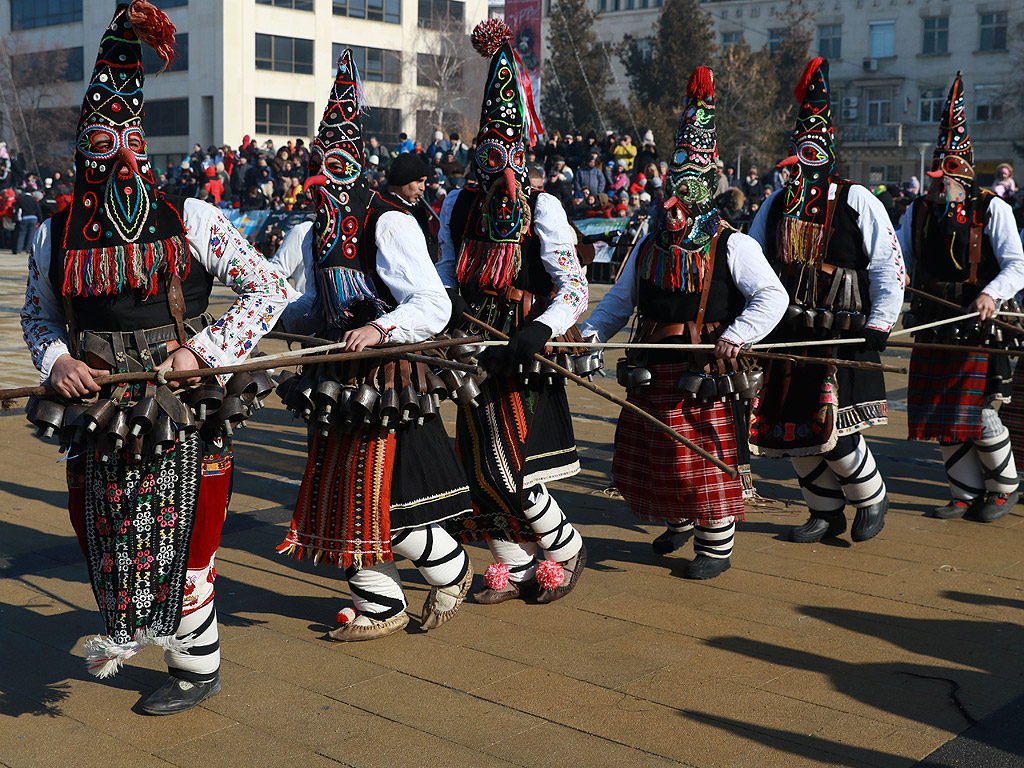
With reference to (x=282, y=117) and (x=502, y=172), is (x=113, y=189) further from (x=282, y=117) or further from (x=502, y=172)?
(x=282, y=117)

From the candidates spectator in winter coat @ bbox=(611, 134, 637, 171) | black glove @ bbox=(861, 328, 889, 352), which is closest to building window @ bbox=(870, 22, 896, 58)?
spectator in winter coat @ bbox=(611, 134, 637, 171)

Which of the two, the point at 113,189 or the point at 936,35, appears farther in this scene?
the point at 936,35

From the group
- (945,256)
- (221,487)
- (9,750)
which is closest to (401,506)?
(221,487)

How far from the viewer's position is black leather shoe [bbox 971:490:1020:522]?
6.05 meters

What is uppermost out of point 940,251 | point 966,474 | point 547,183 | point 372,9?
point 372,9

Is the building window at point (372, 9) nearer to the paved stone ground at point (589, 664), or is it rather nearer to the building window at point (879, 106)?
the building window at point (879, 106)

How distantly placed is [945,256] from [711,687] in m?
3.36

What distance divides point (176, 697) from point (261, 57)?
50.4m

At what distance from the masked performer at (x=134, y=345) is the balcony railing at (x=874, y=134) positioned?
52.2 meters

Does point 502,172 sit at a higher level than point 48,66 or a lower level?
lower

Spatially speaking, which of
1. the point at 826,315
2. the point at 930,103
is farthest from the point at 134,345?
the point at 930,103

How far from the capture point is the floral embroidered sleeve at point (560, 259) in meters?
4.60

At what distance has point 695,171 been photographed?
4.92 meters

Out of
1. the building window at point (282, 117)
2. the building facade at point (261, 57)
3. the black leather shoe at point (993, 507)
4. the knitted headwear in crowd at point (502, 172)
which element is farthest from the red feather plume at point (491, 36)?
the building window at point (282, 117)
